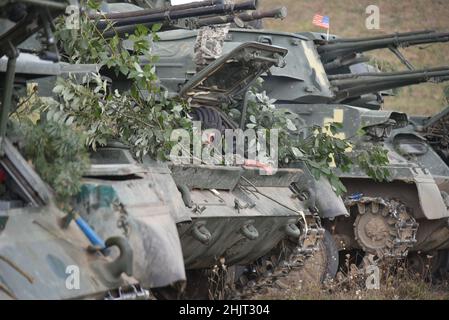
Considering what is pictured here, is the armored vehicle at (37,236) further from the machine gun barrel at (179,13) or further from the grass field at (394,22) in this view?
the grass field at (394,22)

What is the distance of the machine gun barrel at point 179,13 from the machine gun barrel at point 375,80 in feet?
16.5

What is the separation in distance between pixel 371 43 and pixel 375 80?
32.7 inches

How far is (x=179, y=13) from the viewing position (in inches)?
396

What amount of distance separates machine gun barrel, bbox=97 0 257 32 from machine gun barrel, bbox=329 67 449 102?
5043mm

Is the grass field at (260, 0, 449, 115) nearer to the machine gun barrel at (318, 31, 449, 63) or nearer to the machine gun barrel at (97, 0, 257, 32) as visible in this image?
the machine gun barrel at (318, 31, 449, 63)

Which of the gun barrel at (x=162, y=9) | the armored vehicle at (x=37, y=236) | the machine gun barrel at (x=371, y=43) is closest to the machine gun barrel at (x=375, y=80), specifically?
the machine gun barrel at (x=371, y=43)

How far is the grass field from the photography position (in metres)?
31.2

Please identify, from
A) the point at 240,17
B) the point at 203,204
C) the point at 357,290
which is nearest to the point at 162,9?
the point at 240,17

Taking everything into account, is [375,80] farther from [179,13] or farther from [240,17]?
[179,13]

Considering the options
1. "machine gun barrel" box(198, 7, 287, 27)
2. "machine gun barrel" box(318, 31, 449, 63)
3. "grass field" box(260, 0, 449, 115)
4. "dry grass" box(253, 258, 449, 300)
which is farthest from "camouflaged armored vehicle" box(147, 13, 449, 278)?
"grass field" box(260, 0, 449, 115)

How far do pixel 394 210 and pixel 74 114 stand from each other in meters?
5.77

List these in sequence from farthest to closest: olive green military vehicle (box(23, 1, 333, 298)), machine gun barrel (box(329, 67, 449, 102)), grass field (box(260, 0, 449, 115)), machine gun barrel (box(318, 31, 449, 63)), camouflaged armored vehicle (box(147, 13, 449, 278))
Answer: grass field (box(260, 0, 449, 115)), machine gun barrel (box(318, 31, 449, 63)), machine gun barrel (box(329, 67, 449, 102)), camouflaged armored vehicle (box(147, 13, 449, 278)), olive green military vehicle (box(23, 1, 333, 298))

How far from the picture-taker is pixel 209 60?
1055 cm

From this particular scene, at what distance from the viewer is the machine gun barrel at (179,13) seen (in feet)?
32.7
